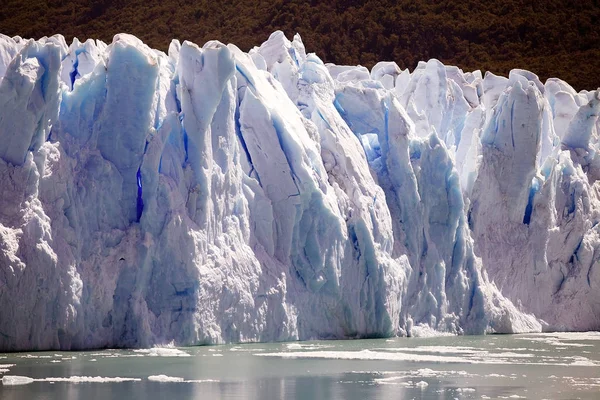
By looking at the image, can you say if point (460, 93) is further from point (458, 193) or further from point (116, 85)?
point (116, 85)

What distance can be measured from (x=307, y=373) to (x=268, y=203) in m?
4.70

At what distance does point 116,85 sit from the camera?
15672 mm

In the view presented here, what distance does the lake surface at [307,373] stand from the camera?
11.3 m

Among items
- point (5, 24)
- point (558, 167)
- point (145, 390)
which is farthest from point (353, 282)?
point (5, 24)

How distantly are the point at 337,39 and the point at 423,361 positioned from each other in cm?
3633

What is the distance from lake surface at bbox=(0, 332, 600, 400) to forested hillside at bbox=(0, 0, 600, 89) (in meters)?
31.9

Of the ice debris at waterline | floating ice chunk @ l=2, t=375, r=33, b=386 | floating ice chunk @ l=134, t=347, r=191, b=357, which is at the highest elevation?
the ice debris at waterline

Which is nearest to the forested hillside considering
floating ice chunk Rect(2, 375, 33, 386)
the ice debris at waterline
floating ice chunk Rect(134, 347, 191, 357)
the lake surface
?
the ice debris at waterline

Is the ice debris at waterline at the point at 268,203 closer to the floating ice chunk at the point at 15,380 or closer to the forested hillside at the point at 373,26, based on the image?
the floating ice chunk at the point at 15,380

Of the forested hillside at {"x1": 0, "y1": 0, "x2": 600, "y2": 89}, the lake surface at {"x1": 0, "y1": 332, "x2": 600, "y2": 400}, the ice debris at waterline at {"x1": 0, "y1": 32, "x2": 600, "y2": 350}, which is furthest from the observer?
the forested hillside at {"x1": 0, "y1": 0, "x2": 600, "y2": 89}

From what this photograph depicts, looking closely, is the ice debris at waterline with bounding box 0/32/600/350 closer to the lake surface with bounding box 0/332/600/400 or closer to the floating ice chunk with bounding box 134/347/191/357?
the floating ice chunk with bounding box 134/347/191/357

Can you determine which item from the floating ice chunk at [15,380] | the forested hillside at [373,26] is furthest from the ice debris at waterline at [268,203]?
the forested hillside at [373,26]

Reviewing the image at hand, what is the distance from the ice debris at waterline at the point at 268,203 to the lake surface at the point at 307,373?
2.61 ft

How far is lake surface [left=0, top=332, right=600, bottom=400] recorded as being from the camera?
1130cm
